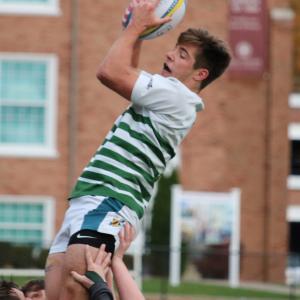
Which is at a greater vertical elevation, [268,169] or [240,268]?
[268,169]

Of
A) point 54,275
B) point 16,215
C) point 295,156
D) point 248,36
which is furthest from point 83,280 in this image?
point 295,156

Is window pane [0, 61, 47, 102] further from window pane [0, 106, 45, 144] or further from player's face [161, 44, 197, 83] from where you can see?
player's face [161, 44, 197, 83]

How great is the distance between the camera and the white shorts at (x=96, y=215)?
6.63 metres

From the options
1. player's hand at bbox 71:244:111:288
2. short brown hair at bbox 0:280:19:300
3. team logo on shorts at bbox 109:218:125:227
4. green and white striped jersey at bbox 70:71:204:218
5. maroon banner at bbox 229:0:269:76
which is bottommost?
short brown hair at bbox 0:280:19:300

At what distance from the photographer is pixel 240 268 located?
2970 centimetres

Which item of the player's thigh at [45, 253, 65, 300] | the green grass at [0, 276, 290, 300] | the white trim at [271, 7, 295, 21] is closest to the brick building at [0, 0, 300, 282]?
the green grass at [0, 276, 290, 300]

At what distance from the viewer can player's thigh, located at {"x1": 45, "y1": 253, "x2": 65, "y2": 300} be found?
6.80m

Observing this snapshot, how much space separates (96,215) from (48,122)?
25714 millimetres

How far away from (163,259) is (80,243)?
67.7ft

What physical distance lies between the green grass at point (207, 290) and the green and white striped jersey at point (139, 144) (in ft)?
59.3

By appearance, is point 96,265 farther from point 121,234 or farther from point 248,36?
point 248,36

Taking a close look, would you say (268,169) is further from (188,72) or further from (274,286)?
(188,72)

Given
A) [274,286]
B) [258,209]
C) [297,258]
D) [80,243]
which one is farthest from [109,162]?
[258,209]

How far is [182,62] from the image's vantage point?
22.5 feet
